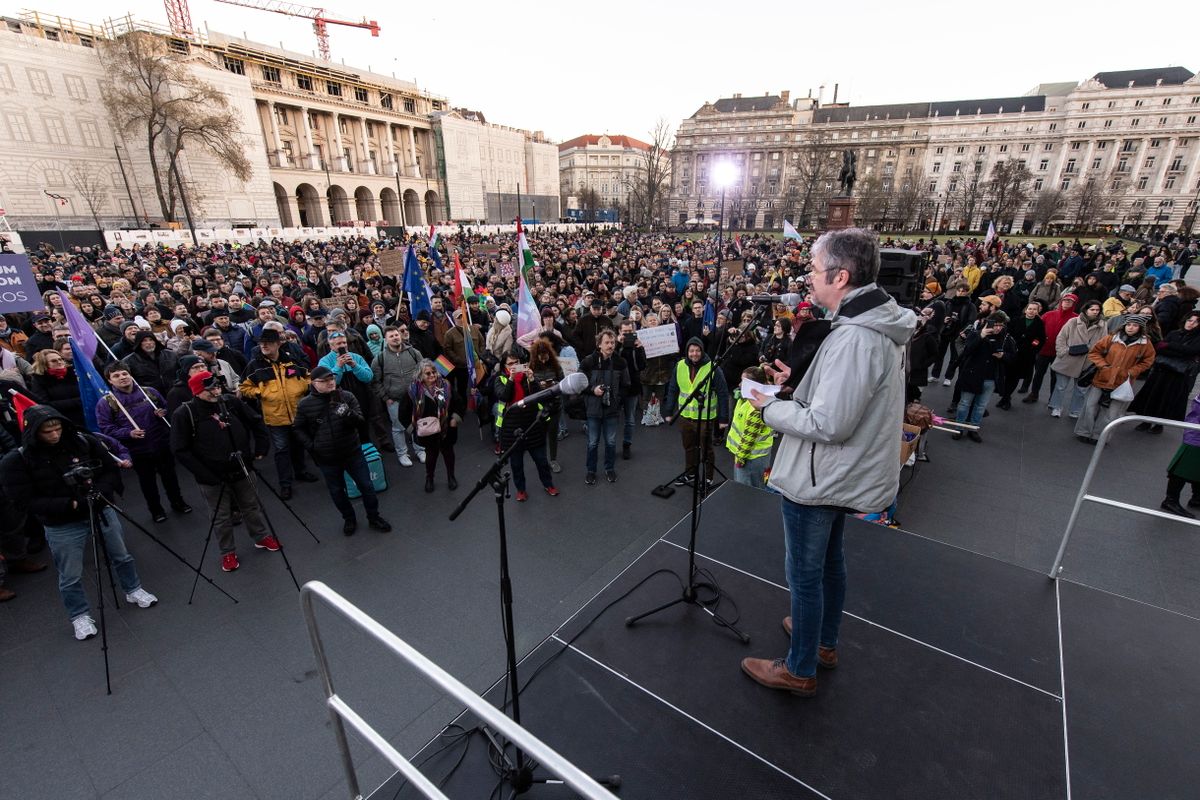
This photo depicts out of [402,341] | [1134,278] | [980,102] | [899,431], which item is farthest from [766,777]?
[980,102]

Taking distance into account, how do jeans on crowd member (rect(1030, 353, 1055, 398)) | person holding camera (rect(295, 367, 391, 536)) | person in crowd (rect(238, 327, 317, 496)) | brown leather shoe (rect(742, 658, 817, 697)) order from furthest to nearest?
jeans on crowd member (rect(1030, 353, 1055, 398))
person in crowd (rect(238, 327, 317, 496))
person holding camera (rect(295, 367, 391, 536))
brown leather shoe (rect(742, 658, 817, 697))

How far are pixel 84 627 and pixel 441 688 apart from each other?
461 centimetres

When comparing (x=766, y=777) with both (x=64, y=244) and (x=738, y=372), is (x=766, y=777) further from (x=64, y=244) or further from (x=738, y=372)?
(x=64, y=244)

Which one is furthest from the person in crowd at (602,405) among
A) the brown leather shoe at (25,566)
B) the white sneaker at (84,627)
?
the brown leather shoe at (25,566)

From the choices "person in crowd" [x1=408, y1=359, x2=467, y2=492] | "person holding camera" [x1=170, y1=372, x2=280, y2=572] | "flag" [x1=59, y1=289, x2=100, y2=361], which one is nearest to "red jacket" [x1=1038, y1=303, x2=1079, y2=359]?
"person in crowd" [x1=408, y1=359, x2=467, y2=492]

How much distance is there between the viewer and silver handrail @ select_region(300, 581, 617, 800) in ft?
4.07

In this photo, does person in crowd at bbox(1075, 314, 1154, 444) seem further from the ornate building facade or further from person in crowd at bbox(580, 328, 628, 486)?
the ornate building facade

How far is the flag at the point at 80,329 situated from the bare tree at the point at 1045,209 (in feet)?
288

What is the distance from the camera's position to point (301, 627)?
4.20m

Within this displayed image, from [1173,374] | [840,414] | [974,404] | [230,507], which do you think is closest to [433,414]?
[230,507]

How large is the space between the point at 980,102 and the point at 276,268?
366ft

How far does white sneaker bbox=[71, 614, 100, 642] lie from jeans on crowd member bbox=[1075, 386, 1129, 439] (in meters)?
12.0

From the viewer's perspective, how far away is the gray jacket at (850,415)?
2211 millimetres

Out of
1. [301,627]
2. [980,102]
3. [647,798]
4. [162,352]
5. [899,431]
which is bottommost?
[301,627]
